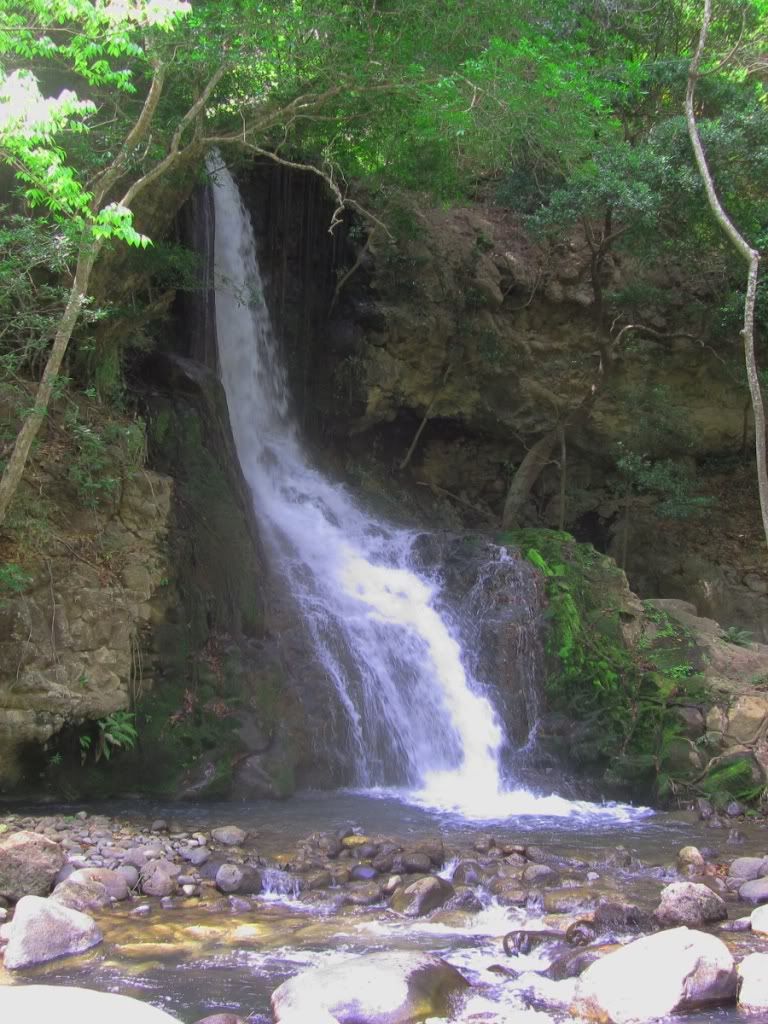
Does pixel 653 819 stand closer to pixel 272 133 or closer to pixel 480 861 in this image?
pixel 480 861

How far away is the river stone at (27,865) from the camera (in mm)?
6746

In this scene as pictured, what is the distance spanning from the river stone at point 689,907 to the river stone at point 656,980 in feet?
3.67

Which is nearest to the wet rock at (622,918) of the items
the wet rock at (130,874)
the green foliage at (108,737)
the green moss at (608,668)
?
the wet rock at (130,874)

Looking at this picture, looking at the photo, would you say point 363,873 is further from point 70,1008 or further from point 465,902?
point 70,1008

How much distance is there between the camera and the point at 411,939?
6.27 meters

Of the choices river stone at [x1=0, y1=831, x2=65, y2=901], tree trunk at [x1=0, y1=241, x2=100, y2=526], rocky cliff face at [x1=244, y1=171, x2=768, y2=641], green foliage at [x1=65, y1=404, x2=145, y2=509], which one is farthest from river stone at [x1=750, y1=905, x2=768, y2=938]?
rocky cliff face at [x1=244, y1=171, x2=768, y2=641]


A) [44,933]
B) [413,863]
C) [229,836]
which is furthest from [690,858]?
[44,933]

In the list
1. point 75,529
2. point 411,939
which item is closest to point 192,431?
point 75,529

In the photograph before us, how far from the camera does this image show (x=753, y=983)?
5.24 m

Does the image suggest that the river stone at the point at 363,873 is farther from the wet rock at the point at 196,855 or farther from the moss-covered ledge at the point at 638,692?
the moss-covered ledge at the point at 638,692

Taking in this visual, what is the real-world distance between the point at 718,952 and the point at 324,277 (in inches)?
591

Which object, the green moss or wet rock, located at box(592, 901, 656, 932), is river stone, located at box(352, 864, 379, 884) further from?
the green moss

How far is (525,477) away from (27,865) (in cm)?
1243

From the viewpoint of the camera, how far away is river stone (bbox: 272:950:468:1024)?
16.1ft
